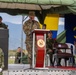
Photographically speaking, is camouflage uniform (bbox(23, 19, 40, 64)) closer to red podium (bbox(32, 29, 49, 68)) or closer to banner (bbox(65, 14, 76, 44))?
red podium (bbox(32, 29, 49, 68))

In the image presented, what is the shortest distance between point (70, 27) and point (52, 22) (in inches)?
34.3

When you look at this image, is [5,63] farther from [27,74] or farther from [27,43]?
[27,43]

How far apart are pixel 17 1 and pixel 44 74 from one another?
2.30 meters

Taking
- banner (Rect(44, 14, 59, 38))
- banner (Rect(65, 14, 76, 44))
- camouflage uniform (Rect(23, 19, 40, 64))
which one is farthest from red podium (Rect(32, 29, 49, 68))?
banner (Rect(44, 14, 59, 38))

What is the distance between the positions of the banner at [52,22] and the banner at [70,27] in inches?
20.7

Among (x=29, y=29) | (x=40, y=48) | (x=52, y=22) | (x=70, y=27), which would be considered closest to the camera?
(x=40, y=48)

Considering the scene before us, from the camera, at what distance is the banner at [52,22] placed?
15.1 metres

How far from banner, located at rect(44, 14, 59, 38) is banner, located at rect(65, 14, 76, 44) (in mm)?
527

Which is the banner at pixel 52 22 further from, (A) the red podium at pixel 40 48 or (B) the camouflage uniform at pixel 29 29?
(A) the red podium at pixel 40 48

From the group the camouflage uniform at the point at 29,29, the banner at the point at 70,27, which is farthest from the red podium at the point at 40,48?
the banner at the point at 70,27

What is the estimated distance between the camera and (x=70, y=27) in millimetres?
14750

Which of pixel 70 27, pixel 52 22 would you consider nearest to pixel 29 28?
pixel 70 27

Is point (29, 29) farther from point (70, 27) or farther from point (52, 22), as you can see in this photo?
point (52, 22)

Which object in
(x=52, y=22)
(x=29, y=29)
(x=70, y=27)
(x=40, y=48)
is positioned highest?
(x=52, y=22)
